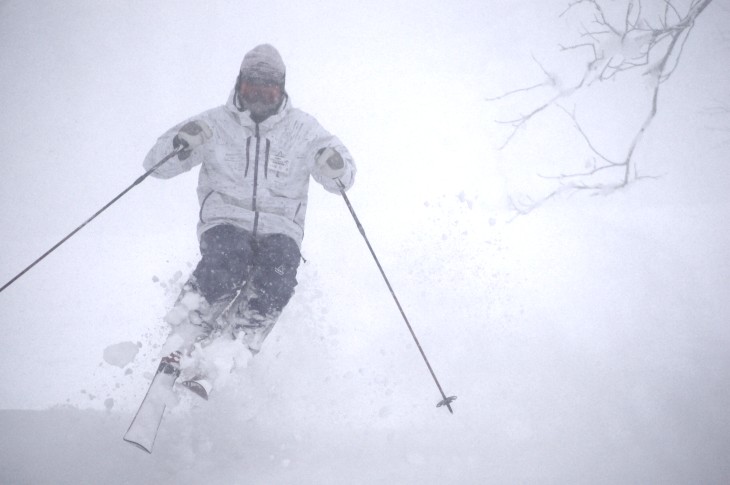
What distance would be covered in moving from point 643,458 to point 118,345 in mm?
4457

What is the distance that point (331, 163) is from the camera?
7.65 feet

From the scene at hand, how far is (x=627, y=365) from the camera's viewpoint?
135 inches

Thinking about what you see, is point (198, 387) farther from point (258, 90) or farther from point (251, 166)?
point (258, 90)

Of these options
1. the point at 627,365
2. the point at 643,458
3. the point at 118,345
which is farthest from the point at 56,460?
the point at 627,365

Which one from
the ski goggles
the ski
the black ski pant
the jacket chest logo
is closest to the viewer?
the ski

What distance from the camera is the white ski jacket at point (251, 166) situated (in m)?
2.35

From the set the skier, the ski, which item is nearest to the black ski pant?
the skier

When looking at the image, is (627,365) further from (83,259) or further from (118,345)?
(83,259)

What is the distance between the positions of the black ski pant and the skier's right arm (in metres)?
0.58

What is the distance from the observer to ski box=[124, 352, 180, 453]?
1.80 metres

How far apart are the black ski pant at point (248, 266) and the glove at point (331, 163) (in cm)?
57

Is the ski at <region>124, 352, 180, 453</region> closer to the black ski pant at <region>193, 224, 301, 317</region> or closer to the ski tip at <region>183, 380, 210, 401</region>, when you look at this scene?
the ski tip at <region>183, 380, 210, 401</region>

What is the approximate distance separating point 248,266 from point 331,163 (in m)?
0.97

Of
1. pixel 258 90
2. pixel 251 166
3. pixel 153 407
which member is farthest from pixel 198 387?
pixel 258 90
